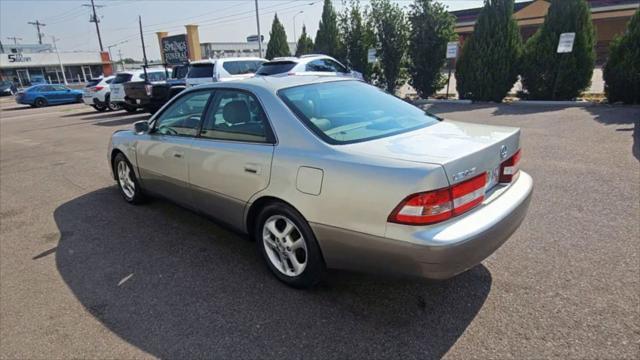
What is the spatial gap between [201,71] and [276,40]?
1156 cm

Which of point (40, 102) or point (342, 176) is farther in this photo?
point (40, 102)

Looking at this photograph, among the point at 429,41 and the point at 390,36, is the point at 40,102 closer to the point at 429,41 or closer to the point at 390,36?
the point at 390,36

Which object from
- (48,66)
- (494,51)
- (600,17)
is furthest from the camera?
(48,66)

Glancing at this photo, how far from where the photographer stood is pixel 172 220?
427 centimetres

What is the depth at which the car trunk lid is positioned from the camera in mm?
2211

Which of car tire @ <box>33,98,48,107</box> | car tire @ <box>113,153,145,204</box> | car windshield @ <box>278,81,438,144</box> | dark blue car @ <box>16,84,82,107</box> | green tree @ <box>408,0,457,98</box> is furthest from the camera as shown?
car tire @ <box>33,98,48,107</box>

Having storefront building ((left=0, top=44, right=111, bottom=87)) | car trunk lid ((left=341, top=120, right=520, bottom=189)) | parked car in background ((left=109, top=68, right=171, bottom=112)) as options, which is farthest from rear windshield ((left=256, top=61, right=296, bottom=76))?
storefront building ((left=0, top=44, right=111, bottom=87))

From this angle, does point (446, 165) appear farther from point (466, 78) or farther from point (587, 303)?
point (466, 78)

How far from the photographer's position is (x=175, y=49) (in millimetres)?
28484

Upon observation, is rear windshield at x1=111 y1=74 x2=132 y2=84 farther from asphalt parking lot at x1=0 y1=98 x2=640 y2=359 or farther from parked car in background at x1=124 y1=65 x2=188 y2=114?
asphalt parking lot at x1=0 y1=98 x2=640 y2=359

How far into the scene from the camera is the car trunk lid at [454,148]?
87.0 inches

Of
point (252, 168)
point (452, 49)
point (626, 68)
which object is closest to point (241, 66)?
point (452, 49)

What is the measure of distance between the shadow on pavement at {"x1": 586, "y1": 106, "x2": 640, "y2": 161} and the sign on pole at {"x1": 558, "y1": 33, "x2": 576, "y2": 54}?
1.85 meters

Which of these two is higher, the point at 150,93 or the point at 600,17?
the point at 600,17
